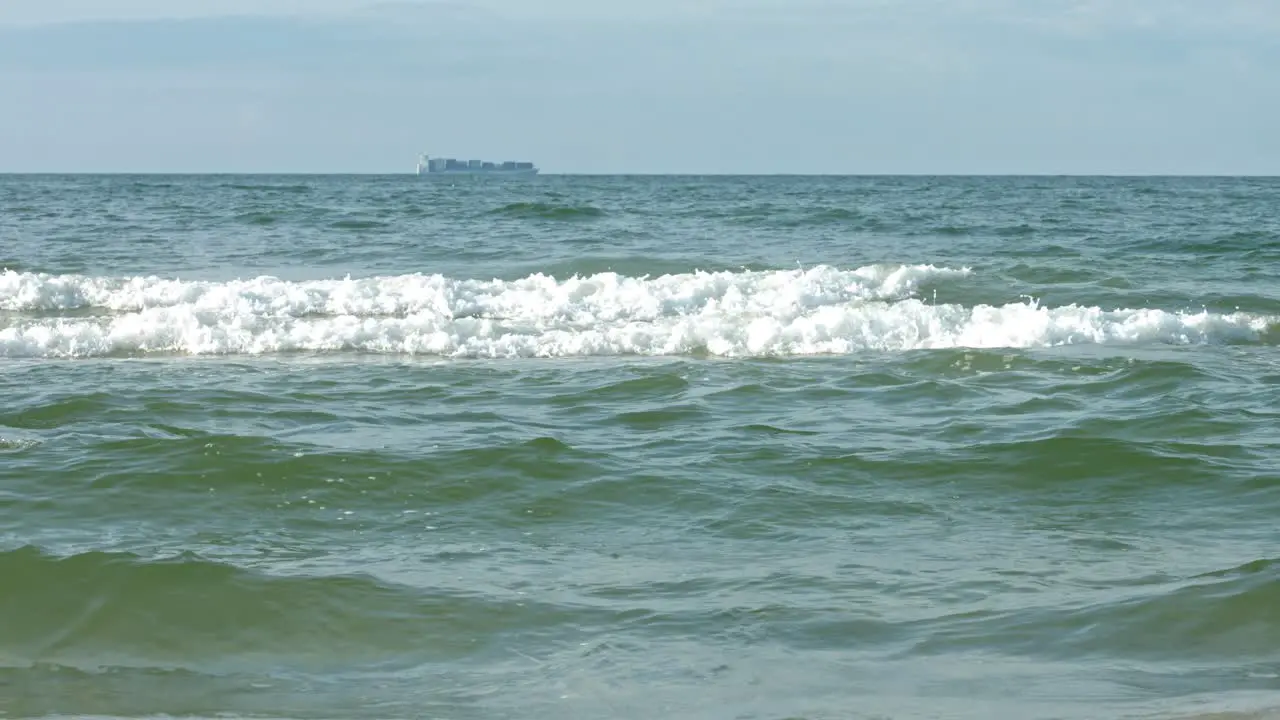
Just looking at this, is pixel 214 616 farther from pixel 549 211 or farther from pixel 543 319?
pixel 549 211

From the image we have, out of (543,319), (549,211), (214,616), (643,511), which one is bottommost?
(214,616)

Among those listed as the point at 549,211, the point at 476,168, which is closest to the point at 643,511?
the point at 549,211

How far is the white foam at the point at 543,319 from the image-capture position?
12594mm

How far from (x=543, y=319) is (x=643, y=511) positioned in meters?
8.02

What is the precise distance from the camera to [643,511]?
6.91 meters

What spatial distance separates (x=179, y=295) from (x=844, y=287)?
23.8ft

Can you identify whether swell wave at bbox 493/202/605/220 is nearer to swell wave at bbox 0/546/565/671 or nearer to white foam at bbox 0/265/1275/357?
white foam at bbox 0/265/1275/357

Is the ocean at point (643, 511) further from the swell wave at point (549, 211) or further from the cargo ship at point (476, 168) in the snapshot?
the cargo ship at point (476, 168)

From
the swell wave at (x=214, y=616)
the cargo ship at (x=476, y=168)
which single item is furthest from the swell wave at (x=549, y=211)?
the cargo ship at (x=476, y=168)

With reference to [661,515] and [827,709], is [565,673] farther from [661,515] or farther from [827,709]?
[661,515]

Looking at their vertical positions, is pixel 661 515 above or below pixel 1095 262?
below

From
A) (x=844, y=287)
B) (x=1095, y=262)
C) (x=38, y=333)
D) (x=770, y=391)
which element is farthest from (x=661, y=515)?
(x=1095, y=262)

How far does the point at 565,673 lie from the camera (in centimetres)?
486

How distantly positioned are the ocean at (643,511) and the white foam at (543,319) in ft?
0.23
